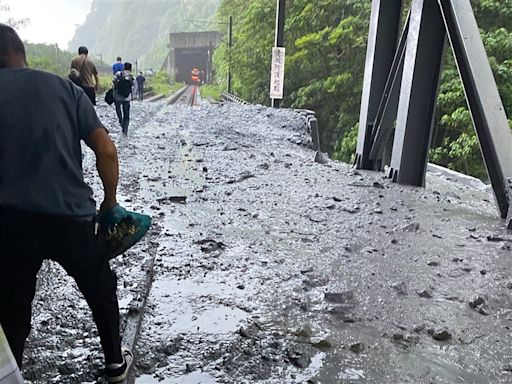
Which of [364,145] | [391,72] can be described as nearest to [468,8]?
[391,72]

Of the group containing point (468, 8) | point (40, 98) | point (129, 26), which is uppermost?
point (129, 26)

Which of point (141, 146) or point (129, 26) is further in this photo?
point (129, 26)

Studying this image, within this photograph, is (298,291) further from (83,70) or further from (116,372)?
(83,70)

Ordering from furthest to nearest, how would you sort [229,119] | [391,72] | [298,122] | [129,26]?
[129,26] < [229,119] < [298,122] < [391,72]

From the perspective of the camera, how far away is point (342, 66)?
18125mm

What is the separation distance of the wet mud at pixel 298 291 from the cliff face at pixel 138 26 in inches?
3748

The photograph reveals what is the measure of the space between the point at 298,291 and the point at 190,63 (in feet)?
232

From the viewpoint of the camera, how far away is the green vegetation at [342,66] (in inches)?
468

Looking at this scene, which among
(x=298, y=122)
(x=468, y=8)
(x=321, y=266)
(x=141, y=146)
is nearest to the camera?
(x=321, y=266)

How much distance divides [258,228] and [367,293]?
1.63 metres

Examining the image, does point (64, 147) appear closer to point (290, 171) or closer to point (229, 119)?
point (290, 171)

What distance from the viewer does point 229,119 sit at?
45.5ft

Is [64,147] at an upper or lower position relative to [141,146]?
upper

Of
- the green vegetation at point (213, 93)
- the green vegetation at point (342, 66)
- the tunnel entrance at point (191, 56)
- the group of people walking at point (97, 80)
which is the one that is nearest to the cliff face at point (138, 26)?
the tunnel entrance at point (191, 56)
